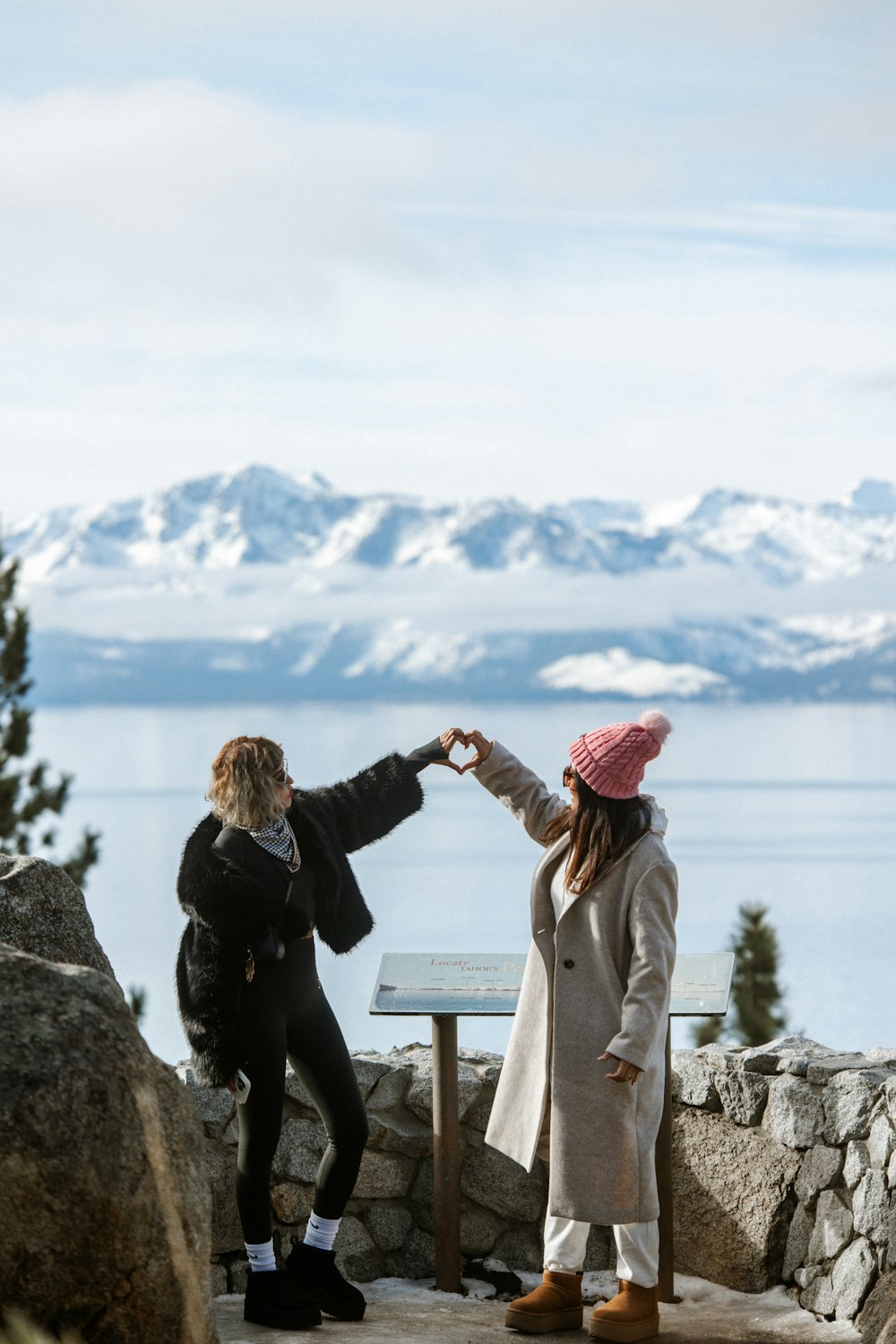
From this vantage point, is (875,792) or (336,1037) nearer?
(336,1037)

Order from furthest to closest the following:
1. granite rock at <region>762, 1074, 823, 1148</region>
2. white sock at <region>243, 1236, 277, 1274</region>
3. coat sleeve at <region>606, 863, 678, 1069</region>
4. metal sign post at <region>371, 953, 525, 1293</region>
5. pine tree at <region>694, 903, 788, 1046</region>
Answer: pine tree at <region>694, 903, 788, 1046</region>, metal sign post at <region>371, 953, 525, 1293</region>, granite rock at <region>762, 1074, 823, 1148</region>, white sock at <region>243, 1236, 277, 1274</region>, coat sleeve at <region>606, 863, 678, 1069</region>

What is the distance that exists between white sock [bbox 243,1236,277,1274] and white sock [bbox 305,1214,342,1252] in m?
0.15

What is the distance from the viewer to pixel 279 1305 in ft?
15.6

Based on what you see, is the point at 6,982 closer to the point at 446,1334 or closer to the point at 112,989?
the point at 112,989

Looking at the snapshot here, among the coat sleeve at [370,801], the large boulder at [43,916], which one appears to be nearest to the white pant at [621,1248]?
the coat sleeve at [370,801]

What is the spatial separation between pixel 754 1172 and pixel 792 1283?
35 centimetres

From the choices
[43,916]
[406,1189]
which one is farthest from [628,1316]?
[43,916]

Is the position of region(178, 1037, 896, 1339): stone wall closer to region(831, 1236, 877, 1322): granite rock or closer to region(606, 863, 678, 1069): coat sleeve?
region(831, 1236, 877, 1322): granite rock

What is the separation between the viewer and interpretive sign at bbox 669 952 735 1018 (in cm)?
507

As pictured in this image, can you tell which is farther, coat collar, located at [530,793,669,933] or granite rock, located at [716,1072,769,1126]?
granite rock, located at [716,1072,769,1126]

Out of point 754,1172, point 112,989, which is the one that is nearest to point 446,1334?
point 754,1172

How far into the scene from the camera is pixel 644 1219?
4.60m

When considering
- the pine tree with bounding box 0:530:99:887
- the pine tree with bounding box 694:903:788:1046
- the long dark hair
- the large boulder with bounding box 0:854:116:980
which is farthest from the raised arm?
the pine tree with bounding box 0:530:99:887

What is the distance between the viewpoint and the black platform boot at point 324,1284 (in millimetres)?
4883
